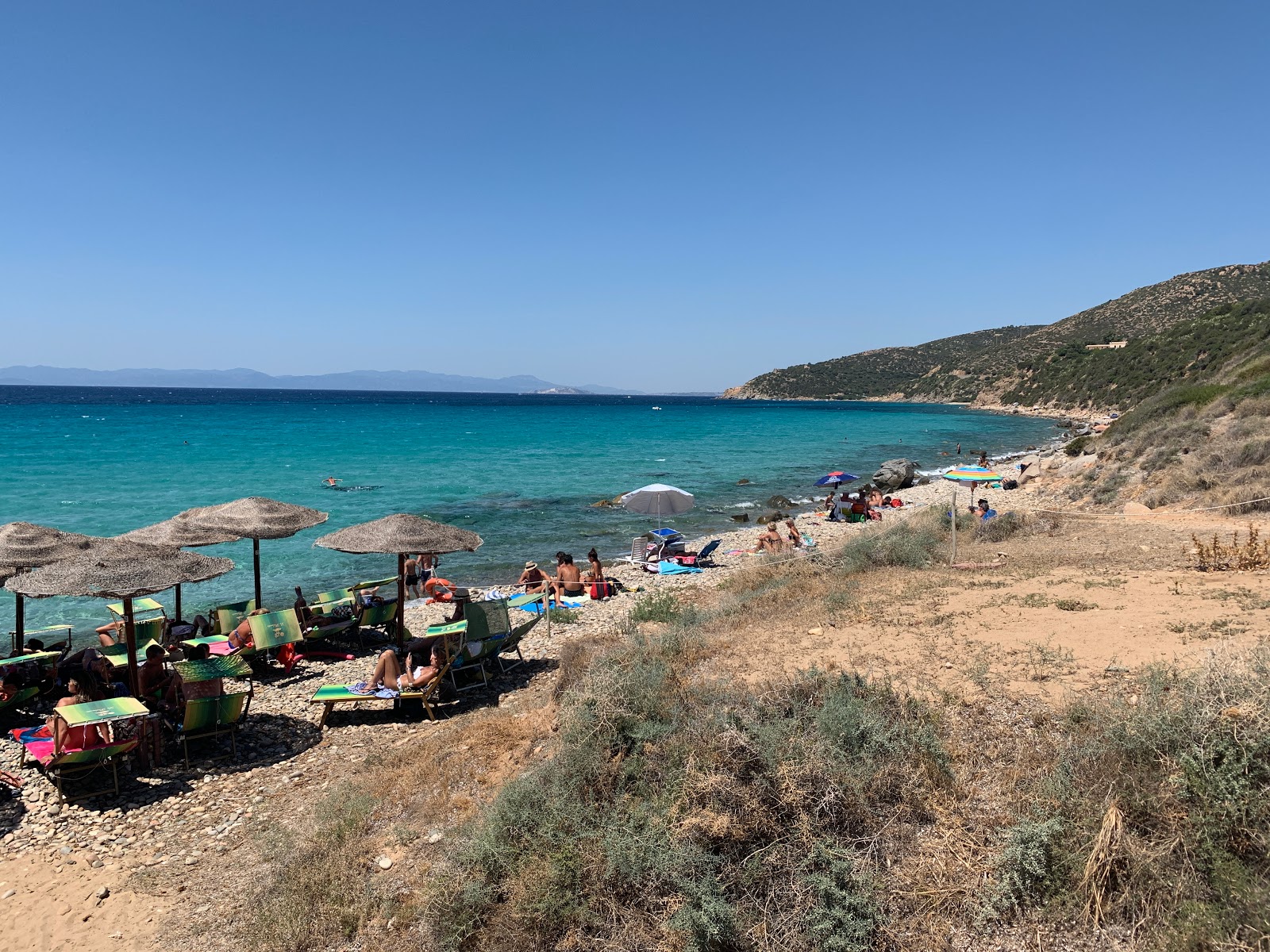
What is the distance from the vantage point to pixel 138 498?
→ 26.2m

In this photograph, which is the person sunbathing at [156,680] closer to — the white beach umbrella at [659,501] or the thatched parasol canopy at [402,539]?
the thatched parasol canopy at [402,539]

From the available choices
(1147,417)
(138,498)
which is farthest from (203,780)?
(1147,417)

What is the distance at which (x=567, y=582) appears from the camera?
45.5 feet

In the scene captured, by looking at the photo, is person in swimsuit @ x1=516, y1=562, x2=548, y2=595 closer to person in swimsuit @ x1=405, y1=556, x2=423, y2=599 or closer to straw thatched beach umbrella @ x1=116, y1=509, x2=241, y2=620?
person in swimsuit @ x1=405, y1=556, x2=423, y2=599

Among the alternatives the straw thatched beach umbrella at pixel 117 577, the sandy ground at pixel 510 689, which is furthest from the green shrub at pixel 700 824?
the straw thatched beach umbrella at pixel 117 577

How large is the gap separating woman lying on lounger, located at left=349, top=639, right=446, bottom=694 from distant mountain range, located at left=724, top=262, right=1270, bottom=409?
2148 inches

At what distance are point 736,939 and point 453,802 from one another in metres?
2.50

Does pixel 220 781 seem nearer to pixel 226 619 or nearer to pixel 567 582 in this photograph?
pixel 226 619

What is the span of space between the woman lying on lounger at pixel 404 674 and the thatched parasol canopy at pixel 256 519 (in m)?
3.07

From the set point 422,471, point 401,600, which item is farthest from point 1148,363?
point 401,600

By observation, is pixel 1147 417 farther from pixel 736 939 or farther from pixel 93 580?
pixel 93 580

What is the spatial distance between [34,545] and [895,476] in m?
28.0

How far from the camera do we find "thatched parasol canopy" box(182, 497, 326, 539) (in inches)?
416

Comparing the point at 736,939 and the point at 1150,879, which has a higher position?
the point at 1150,879
